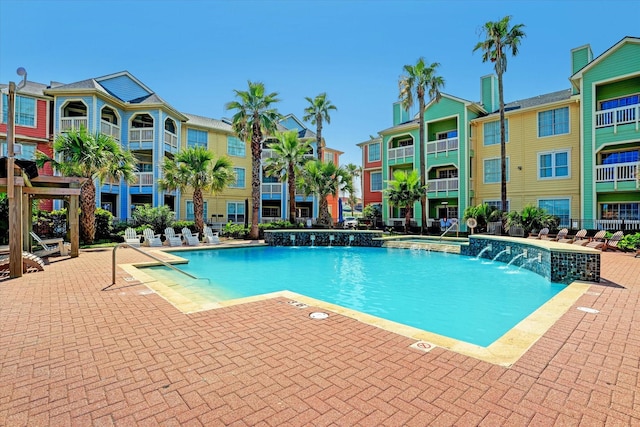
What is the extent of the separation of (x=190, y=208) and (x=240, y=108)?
1091 cm

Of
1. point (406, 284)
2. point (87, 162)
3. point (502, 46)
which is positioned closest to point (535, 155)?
point (502, 46)

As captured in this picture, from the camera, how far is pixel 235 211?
103 ft

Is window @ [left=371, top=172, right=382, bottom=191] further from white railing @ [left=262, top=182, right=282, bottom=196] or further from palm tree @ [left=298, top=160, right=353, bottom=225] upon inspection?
white railing @ [left=262, top=182, right=282, bottom=196]

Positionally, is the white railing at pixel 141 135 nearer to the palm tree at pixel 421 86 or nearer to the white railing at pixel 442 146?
the palm tree at pixel 421 86

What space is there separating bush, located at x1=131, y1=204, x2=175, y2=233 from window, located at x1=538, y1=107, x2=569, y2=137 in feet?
83.2

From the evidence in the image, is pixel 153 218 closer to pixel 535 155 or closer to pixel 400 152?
pixel 400 152

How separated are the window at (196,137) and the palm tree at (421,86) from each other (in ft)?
57.0

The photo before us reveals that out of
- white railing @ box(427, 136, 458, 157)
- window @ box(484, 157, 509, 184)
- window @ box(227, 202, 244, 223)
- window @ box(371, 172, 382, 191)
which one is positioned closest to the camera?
window @ box(484, 157, 509, 184)

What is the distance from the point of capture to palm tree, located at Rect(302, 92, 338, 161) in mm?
29670

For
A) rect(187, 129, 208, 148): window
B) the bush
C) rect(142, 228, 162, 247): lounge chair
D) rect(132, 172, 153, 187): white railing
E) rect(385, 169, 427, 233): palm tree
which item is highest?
rect(187, 129, 208, 148): window

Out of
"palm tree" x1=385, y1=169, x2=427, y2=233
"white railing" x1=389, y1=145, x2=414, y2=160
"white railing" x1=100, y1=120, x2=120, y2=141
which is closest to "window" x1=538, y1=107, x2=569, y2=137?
"palm tree" x1=385, y1=169, x2=427, y2=233

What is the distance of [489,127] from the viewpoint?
81.7ft

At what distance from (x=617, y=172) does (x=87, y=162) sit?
27628mm

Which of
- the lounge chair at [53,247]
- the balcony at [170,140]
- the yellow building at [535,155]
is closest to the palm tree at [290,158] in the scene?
the balcony at [170,140]
